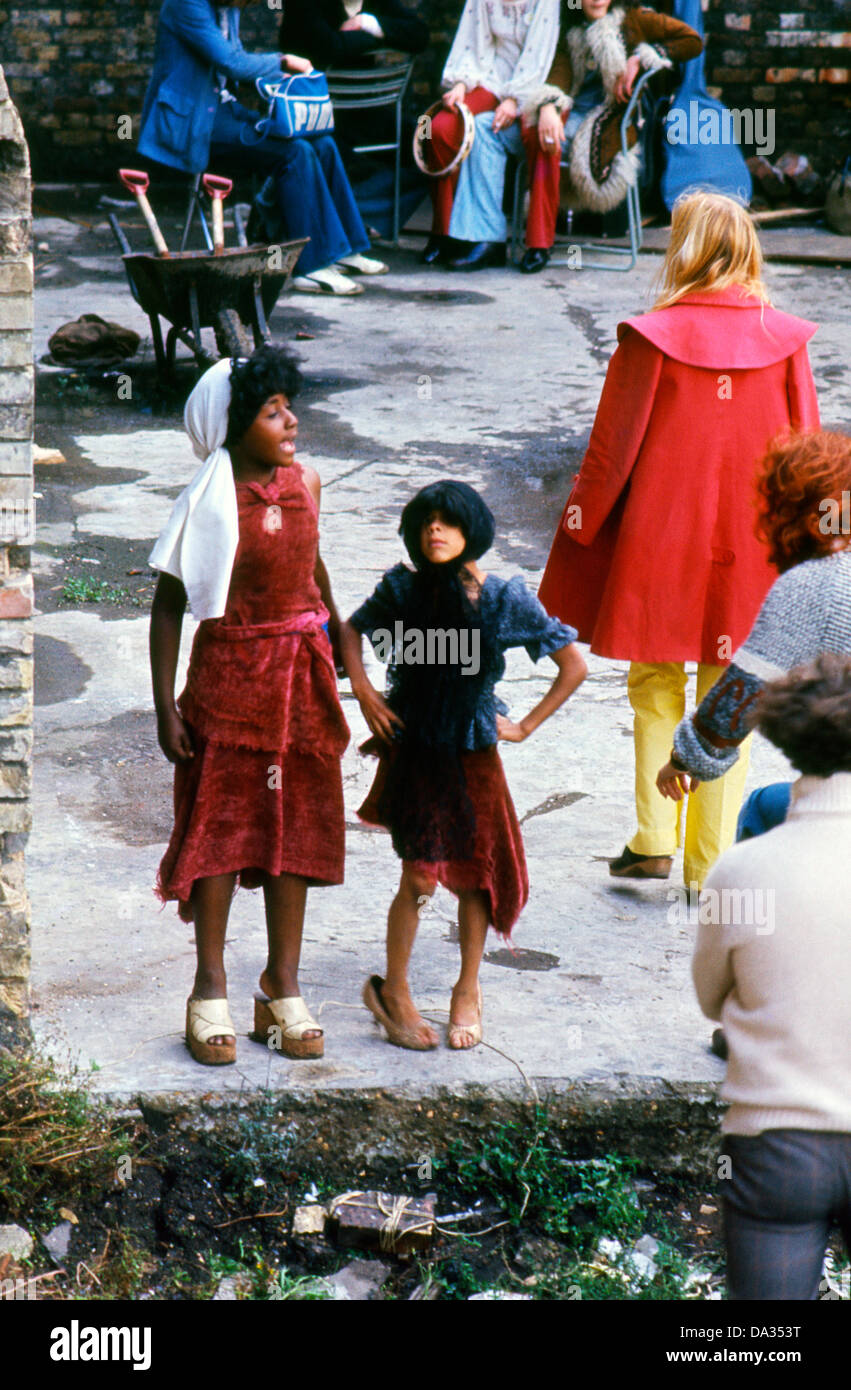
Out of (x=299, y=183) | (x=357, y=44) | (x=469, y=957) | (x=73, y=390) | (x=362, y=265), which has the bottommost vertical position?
(x=469, y=957)

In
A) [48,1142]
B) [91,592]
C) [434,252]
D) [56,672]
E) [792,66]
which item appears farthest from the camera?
[792,66]

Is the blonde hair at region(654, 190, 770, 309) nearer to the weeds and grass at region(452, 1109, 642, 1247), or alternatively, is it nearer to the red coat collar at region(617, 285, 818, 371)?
the red coat collar at region(617, 285, 818, 371)

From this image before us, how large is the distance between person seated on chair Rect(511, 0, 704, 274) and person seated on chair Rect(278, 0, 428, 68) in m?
1.00

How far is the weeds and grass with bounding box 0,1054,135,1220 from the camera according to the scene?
2781 mm

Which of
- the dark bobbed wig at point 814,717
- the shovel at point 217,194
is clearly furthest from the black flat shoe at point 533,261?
the dark bobbed wig at point 814,717

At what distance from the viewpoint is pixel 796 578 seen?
2.82 m

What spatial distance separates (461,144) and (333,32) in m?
1.03

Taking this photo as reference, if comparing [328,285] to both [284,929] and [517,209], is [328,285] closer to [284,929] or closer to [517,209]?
[517,209]

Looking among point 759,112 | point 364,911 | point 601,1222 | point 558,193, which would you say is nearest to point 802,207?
point 759,112

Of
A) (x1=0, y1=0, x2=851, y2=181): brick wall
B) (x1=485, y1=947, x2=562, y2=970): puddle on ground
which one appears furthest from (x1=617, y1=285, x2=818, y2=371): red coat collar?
(x1=0, y1=0, x2=851, y2=181): brick wall

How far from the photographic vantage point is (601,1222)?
295 centimetres

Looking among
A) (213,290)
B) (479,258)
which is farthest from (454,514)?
(479,258)

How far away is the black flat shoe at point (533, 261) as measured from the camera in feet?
32.7
